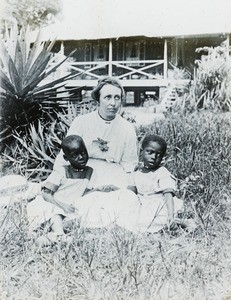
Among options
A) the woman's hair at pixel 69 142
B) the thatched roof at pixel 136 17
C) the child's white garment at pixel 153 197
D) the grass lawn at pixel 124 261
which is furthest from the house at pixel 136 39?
the grass lawn at pixel 124 261

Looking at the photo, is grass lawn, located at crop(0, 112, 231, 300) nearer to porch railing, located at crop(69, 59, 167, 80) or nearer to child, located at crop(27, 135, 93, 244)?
child, located at crop(27, 135, 93, 244)

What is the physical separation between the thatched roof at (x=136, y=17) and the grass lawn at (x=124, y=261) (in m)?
1.05

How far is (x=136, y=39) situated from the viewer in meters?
2.82

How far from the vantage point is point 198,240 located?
2355 mm

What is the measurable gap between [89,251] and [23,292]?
389 millimetres

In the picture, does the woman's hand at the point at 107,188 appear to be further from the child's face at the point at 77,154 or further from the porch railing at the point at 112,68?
the porch railing at the point at 112,68

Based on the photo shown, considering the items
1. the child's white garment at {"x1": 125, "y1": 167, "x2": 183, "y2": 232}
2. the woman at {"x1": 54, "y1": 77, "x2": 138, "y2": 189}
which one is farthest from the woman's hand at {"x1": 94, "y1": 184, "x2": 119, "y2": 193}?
the child's white garment at {"x1": 125, "y1": 167, "x2": 183, "y2": 232}

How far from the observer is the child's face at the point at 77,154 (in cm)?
250

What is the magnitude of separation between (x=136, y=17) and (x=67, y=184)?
3.68 ft

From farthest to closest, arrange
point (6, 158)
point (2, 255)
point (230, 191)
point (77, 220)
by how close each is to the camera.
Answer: point (6, 158) < point (230, 191) < point (77, 220) < point (2, 255)

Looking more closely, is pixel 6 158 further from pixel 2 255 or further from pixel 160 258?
pixel 160 258

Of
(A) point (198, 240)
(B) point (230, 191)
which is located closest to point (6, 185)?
(A) point (198, 240)

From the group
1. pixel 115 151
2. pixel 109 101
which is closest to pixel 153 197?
pixel 115 151

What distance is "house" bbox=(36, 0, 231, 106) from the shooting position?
100 inches
